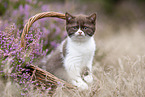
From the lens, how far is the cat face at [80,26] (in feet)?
5.65

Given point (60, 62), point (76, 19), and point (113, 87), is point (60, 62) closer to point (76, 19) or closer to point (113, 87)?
point (76, 19)

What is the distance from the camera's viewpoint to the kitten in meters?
1.73

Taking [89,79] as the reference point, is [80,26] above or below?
above

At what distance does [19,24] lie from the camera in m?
2.21

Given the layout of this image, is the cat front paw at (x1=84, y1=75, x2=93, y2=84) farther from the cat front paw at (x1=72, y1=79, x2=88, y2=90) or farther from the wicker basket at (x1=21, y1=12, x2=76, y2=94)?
the wicker basket at (x1=21, y1=12, x2=76, y2=94)

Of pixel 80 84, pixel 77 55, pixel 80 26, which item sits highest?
pixel 80 26

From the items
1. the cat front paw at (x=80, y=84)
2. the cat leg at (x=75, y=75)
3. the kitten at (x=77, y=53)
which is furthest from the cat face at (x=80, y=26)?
the cat front paw at (x=80, y=84)

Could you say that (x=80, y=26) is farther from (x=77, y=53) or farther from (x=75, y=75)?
(x=75, y=75)

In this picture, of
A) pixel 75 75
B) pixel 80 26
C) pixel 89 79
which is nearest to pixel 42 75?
pixel 75 75

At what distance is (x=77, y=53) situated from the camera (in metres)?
1.78

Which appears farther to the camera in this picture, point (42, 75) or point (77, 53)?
point (77, 53)

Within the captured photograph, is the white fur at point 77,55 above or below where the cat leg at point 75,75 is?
above

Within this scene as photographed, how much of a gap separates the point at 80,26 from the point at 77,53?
0.28m

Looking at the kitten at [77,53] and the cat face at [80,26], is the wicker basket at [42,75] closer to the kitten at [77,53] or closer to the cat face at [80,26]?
the kitten at [77,53]
